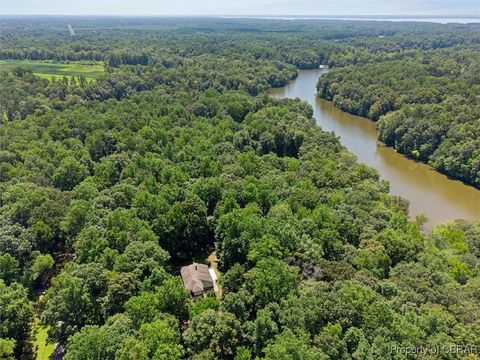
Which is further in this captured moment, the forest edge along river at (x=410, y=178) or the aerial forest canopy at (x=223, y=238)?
the forest edge along river at (x=410, y=178)

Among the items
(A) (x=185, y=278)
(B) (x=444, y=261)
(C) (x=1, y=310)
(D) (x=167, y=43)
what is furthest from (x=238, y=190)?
(D) (x=167, y=43)

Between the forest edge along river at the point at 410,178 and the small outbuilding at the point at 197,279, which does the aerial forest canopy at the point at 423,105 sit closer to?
the forest edge along river at the point at 410,178

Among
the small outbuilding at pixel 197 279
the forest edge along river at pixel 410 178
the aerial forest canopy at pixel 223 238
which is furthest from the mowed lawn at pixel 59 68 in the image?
the small outbuilding at pixel 197 279

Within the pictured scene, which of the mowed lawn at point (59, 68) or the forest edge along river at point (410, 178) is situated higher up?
the mowed lawn at point (59, 68)

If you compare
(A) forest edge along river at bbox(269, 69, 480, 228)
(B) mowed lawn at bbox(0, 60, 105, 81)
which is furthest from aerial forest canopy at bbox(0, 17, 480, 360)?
(B) mowed lawn at bbox(0, 60, 105, 81)

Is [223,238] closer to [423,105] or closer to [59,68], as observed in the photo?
[423,105]

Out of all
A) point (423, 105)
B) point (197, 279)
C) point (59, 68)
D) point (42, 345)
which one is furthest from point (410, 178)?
point (59, 68)
